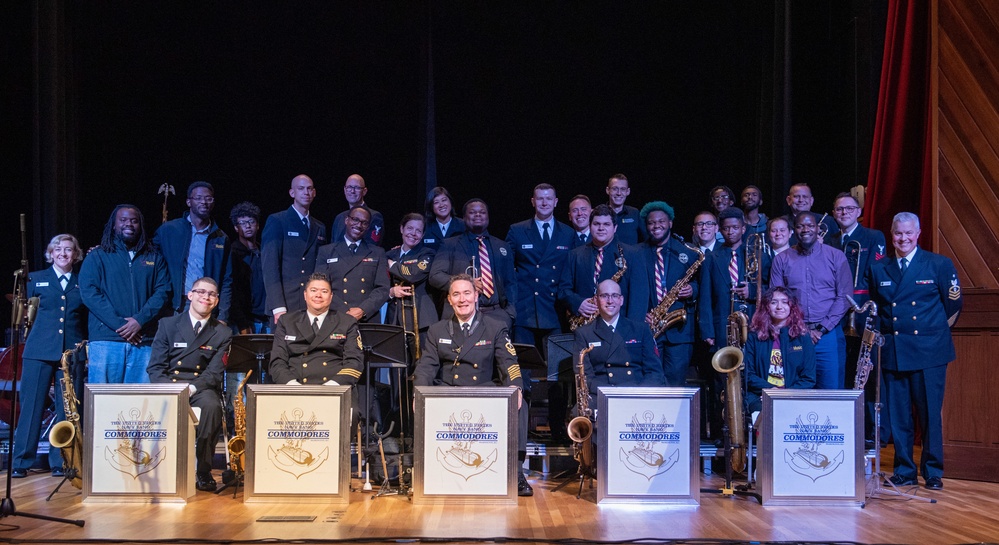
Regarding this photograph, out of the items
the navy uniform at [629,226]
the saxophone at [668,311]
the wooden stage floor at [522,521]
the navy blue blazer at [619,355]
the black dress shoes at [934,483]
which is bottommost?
the black dress shoes at [934,483]

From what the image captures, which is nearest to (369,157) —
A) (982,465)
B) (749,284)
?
(749,284)

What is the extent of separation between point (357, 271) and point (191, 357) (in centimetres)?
142

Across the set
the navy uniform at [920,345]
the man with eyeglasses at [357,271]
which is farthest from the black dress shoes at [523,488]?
the navy uniform at [920,345]

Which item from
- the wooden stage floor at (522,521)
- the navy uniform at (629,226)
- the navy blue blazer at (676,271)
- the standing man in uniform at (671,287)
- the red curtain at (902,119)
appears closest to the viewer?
the wooden stage floor at (522,521)

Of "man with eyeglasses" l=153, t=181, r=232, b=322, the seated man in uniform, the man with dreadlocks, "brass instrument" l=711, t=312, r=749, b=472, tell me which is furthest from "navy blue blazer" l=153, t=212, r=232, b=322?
"brass instrument" l=711, t=312, r=749, b=472

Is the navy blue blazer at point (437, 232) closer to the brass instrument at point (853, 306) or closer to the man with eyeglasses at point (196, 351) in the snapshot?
the man with eyeglasses at point (196, 351)

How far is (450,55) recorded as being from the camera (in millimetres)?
9492

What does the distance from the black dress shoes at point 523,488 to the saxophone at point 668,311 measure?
1695 millimetres

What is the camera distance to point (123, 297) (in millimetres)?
7035

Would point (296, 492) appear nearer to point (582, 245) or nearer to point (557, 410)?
point (557, 410)

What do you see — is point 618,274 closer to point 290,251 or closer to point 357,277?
point 357,277

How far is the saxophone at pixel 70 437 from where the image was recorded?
19.5ft

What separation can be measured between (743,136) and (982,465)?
4.19 m

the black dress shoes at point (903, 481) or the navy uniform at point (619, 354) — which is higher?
the navy uniform at point (619, 354)
